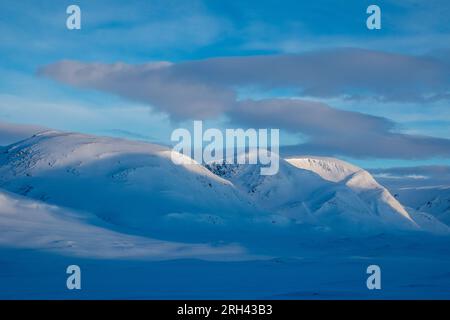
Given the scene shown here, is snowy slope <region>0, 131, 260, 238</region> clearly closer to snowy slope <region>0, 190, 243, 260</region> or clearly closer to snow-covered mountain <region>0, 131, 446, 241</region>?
snow-covered mountain <region>0, 131, 446, 241</region>

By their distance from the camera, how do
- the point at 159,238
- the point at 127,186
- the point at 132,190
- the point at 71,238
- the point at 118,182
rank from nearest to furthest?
the point at 71,238
the point at 159,238
the point at 132,190
the point at 127,186
the point at 118,182

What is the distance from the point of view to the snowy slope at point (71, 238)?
4300 centimetres

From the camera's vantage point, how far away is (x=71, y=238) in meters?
50.0

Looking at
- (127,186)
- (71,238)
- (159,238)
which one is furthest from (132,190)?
(71,238)

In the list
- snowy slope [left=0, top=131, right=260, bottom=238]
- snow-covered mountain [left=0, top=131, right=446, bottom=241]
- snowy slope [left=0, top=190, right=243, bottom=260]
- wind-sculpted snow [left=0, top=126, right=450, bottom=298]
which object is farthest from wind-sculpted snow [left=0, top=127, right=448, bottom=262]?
snowy slope [left=0, top=190, right=243, bottom=260]

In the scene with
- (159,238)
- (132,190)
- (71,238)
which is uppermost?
(132,190)

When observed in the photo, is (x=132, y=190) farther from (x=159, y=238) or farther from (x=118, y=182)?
(x=159, y=238)

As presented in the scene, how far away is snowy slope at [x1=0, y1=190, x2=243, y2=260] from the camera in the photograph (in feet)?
141

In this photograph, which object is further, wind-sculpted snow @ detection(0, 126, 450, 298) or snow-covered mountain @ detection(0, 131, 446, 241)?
snow-covered mountain @ detection(0, 131, 446, 241)

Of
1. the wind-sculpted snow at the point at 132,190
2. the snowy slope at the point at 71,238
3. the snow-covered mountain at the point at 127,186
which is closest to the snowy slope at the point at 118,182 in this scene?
the wind-sculpted snow at the point at 132,190

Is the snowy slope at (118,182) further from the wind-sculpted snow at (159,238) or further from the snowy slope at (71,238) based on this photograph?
the snowy slope at (71,238)
